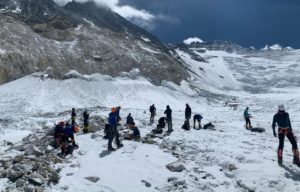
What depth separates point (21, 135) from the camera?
1070 inches

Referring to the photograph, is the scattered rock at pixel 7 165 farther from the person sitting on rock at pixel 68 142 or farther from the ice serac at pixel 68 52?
the ice serac at pixel 68 52

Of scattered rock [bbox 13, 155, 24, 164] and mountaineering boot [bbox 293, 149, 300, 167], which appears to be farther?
scattered rock [bbox 13, 155, 24, 164]

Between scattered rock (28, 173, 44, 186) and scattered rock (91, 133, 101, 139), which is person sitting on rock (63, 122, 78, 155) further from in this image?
scattered rock (28, 173, 44, 186)

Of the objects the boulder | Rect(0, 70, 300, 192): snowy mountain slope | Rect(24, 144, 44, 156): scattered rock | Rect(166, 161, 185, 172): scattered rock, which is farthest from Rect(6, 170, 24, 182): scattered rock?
Rect(166, 161, 185, 172): scattered rock

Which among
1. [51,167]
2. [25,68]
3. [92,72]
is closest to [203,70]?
[92,72]

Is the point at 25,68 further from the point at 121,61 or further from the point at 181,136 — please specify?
the point at 181,136

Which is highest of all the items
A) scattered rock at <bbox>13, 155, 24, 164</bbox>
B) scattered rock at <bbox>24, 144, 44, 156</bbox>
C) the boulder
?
scattered rock at <bbox>24, 144, 44, 156</bbox>

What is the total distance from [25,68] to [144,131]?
151ft

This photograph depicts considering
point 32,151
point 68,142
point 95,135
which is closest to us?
point 32,151

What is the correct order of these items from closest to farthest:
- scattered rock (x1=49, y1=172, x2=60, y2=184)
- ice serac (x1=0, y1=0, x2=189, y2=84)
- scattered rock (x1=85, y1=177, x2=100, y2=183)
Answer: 1. scattered rock (x1=49, y1=172, x2=60, y2=184)
2. scattered rock (x1=85, y1=177, x2=100, y2=183)
3. ice serac (x1=0, y1=0, x2=189, y2=84)

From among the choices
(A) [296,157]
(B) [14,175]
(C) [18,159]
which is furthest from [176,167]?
(C) [18,159]

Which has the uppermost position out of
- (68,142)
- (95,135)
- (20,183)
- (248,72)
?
(248,72)

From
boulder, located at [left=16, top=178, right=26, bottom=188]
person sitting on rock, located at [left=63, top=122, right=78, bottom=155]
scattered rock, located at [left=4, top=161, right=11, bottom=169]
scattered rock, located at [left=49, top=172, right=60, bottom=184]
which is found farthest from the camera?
person sitting on rock, located at [left=63, top=122, right=78, bottom=155]

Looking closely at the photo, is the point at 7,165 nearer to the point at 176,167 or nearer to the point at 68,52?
the point at 176,167
